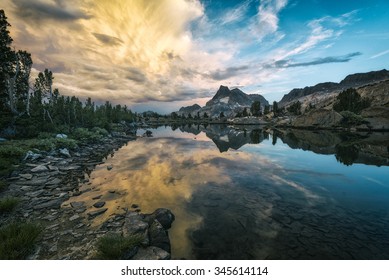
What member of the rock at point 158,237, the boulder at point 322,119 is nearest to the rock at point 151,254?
the rock at point 158,237

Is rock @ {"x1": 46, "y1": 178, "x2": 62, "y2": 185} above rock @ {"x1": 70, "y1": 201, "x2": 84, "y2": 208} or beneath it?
above

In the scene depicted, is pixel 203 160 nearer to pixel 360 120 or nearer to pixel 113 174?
pixel 113 174

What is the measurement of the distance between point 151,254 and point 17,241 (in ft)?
14.8

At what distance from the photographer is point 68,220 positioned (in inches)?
365

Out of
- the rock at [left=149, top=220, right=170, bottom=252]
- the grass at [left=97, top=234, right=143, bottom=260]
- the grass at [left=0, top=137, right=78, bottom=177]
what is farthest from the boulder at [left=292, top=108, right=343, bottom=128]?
the grass at [left=97, top=234, right=143, bottom=260]

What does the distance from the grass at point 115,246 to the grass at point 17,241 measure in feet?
7.69

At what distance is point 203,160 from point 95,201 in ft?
48.3

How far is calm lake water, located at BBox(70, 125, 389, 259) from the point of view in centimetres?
762

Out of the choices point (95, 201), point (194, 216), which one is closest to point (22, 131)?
point (95, 201)

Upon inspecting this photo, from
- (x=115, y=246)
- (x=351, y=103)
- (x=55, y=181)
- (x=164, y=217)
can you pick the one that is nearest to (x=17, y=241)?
(x=115, y=246)

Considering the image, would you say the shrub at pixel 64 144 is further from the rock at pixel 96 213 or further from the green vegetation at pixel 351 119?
the green vegetation at pixel 351 119

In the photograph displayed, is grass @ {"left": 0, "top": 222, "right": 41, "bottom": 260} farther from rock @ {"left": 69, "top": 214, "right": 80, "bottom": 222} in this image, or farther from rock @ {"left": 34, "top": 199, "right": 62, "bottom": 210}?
rock @ {"left": 34, "top": 199, "right": 62, "bottom": 210}

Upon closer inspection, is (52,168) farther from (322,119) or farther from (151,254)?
(322,119)

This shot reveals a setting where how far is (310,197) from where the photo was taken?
1273cm
